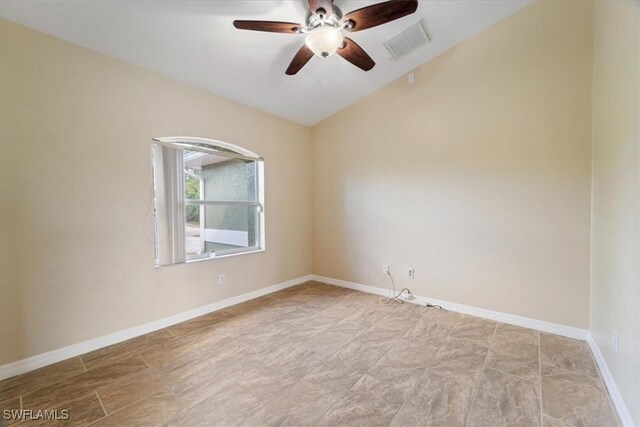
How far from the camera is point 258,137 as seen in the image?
3.72m

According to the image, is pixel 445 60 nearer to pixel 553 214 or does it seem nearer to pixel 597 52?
pixel 597 52

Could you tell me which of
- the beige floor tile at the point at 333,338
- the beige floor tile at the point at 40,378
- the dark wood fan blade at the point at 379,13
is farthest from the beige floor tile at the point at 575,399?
the beige floor tile at the point at 40,378

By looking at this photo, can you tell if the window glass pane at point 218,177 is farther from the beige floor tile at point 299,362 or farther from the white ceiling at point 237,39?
the beige floor tile at point 299,362

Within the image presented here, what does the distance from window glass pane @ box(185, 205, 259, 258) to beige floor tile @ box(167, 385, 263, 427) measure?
1816 mm

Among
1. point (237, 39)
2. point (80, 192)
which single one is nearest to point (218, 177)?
point (80, 192)

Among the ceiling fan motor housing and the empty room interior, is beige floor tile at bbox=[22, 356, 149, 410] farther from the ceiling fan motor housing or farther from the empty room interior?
the ceiling fan motor housing

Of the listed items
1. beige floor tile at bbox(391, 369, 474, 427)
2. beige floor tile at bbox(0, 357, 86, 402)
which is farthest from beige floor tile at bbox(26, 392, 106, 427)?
beige floor tile at bbox(391, 369, 474, 427)

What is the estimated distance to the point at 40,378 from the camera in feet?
6.53

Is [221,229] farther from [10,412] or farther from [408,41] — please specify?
[408,41]

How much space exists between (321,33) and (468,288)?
3.00 metres

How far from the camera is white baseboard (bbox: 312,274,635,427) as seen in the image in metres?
1.64

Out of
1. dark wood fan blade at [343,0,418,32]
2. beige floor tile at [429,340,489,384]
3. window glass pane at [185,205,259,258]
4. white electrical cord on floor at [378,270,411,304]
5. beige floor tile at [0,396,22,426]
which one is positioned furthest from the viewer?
white electrical cord on floor at [378,270,411,304]

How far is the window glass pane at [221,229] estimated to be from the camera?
3238mm

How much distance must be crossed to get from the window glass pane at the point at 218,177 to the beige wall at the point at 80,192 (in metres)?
0.32
